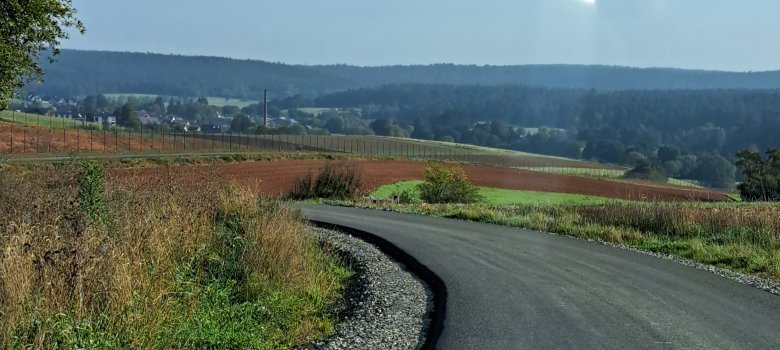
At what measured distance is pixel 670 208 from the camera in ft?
89.8

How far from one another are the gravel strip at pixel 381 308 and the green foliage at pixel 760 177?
44.2 metres

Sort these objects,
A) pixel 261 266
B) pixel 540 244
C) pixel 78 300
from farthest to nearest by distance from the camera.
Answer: pixel 540 244 < pixel 261 266 < pixel 78 300

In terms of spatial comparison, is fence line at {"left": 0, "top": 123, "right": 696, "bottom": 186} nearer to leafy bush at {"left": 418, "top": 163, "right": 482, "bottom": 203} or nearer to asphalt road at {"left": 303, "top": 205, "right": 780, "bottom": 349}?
leafy bush at {"left": 418, "top": 163, "right": 482, "bottom": 203}

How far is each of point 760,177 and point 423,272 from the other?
2223 inches

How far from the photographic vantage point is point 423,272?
16891mm

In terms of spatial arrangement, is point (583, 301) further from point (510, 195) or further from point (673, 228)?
point (510, 195)

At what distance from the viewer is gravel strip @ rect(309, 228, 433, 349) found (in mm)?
10742

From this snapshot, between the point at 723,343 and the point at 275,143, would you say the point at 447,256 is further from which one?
the point at 275,143

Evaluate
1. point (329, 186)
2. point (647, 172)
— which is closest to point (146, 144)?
point (329, 186)

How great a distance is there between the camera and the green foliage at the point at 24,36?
22.4 metres

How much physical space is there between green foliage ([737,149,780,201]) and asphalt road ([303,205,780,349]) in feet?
135

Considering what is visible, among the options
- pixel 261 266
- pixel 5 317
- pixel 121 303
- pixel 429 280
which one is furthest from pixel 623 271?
pixel 5 317

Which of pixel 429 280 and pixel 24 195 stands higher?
pixel 24 195

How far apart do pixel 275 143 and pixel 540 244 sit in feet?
313
